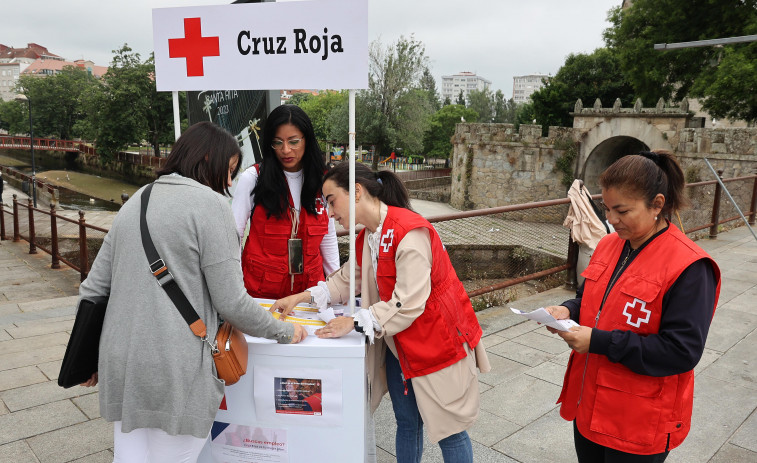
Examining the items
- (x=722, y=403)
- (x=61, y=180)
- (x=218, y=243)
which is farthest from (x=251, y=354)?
(x=61, y=180)

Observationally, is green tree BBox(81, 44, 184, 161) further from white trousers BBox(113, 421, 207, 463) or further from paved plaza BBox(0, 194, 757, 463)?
white trousers BBox(113, 421, 207, 463)

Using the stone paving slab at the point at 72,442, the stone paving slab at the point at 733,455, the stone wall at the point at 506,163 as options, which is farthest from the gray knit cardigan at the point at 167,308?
the stone wall at the point at 506,163

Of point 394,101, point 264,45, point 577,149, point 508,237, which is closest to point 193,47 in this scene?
point 264,45

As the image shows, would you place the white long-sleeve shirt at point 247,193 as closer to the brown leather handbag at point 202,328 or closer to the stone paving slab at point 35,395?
the brown leather handbag at point 202,328

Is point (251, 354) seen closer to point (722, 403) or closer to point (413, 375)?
point (413, 375)

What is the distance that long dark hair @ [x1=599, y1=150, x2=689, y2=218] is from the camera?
1.68 m

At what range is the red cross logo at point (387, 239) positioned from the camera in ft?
6.72

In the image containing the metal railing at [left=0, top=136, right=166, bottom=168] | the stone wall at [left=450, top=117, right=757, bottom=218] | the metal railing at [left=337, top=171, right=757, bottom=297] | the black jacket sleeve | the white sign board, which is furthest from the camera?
the metal railing at [left=0, top=136, right=166, bottom=168]

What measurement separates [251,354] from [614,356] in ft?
4.19

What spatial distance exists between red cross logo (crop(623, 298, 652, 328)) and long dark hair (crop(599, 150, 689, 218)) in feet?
1.02

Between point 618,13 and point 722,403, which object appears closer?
point 722,403

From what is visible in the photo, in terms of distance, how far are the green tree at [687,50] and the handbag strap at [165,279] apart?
1965 cm

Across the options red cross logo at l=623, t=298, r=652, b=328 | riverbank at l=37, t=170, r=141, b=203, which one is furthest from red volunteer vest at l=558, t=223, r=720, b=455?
riverbank at l=37, t=170, r=141, b=203

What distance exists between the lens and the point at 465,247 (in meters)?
12.1
